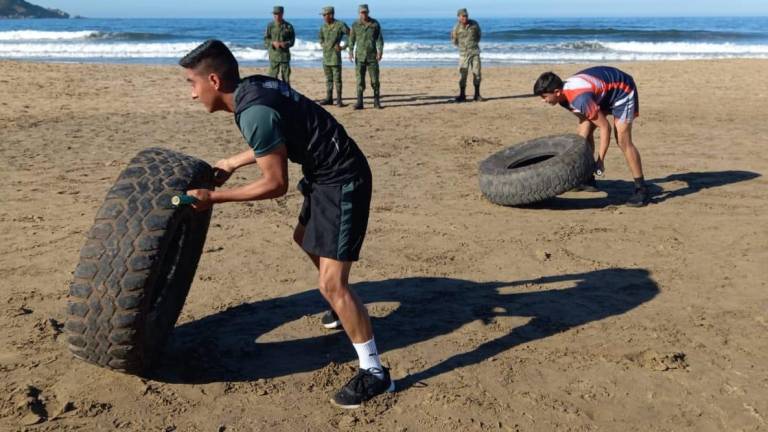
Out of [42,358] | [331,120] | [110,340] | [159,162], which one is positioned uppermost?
[331,120]

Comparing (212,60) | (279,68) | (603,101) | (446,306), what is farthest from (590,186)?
(279,68)

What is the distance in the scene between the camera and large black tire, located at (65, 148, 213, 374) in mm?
3900

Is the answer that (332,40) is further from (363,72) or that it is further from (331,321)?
(331,321)

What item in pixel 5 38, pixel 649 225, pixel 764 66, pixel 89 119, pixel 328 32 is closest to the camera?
pixel 649 225

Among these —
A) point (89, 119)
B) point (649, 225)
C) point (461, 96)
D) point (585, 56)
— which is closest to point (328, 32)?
point (461, 96)

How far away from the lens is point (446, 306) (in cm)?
550

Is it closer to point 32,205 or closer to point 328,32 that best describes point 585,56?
point 328,32

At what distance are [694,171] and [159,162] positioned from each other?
24.3 ft

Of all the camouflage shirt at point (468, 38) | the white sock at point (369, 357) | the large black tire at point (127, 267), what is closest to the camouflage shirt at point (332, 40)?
the camouflage shirt at point (468, 38)

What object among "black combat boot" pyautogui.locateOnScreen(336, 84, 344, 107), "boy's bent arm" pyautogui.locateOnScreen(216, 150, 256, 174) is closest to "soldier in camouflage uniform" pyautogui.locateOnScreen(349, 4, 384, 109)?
"black combat boot" pyautogui.locateOnScreen(336, 84, 344, 107)

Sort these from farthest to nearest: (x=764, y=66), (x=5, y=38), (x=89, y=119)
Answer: (x=5, y=38)
(x=764, y=66)
(x=89, y=119)

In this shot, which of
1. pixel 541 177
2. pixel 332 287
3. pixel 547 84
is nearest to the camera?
pixel 332 287

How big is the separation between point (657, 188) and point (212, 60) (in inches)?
254

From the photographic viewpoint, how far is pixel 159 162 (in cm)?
431
